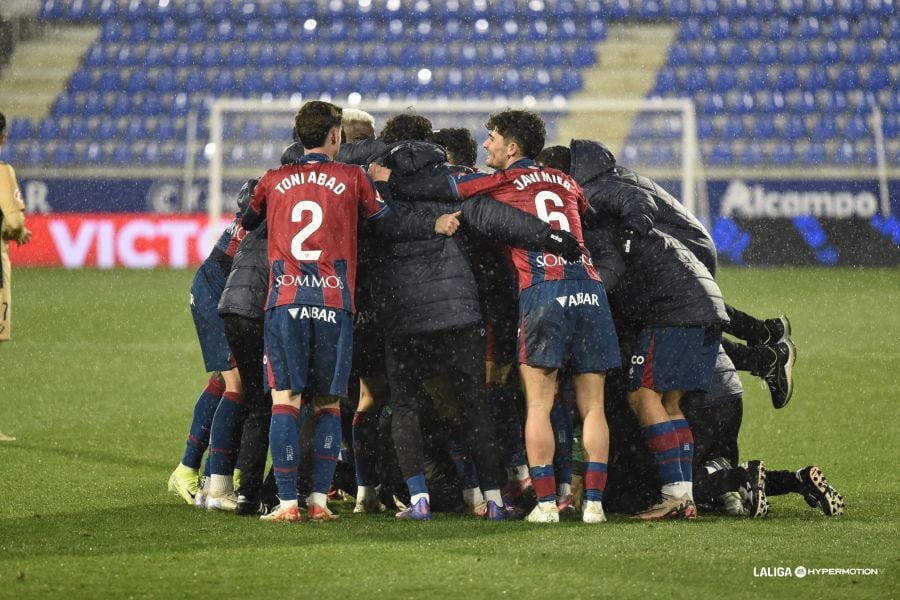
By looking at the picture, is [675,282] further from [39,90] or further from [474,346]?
[39,90]

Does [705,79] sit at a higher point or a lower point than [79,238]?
higher

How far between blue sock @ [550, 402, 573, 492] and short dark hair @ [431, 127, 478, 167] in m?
1.20

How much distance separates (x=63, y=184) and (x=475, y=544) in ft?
52.5

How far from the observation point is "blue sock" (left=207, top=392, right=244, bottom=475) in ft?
19.0

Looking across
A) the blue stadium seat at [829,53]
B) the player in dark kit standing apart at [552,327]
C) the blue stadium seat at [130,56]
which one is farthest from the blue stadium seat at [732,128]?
the player in dark kit standing apart at [552,327]

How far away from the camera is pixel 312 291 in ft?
17.3

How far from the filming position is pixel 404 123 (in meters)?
5.92

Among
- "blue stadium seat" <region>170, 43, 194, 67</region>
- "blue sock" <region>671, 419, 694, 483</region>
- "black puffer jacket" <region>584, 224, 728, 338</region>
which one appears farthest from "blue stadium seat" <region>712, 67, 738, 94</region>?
"blue sock" <region>671, 419, 694, 483</region>

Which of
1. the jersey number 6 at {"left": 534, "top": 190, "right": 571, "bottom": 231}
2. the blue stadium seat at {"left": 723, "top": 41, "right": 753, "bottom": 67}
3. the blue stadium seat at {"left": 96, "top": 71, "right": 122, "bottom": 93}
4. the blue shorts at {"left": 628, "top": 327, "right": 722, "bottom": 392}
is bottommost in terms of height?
the blue shorts at {"left": 628, "top": 327, "right": 722, "bottom": 392}

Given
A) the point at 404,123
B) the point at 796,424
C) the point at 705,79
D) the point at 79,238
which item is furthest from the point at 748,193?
the point at 404,123

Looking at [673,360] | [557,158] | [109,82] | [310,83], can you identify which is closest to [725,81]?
[310,83]

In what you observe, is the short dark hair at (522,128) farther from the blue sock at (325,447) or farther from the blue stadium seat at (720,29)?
the blue stadium seat at (720,29)

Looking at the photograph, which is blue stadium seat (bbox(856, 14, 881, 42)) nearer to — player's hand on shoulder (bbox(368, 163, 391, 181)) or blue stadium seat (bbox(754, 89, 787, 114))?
blue stadium seat (bbox(754, 89, 787, 114))

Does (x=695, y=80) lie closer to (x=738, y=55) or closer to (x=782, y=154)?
(x=738, y=55)
